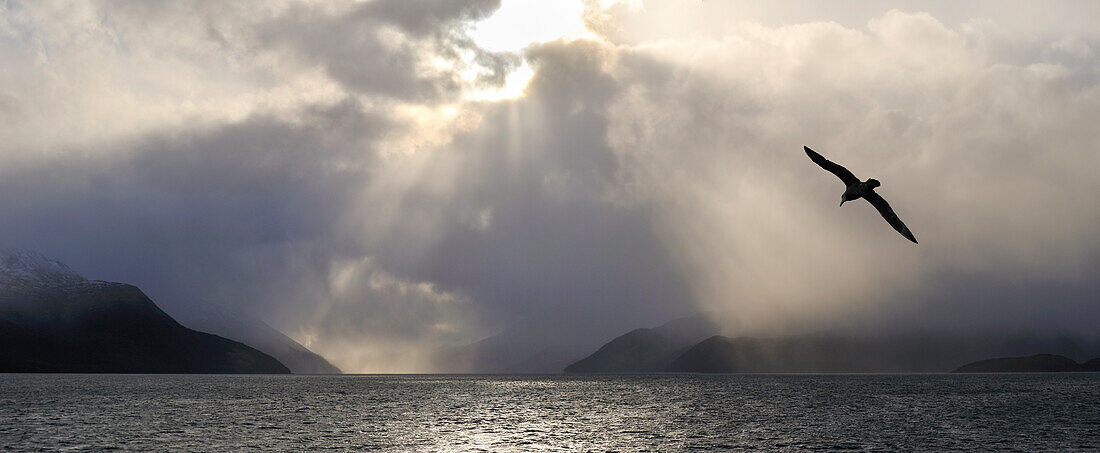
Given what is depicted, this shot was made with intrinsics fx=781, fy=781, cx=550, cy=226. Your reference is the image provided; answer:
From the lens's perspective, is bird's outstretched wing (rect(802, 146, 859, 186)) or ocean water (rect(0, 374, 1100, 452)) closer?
bird's outstretched wing (rect(802, 146, 859, 186))

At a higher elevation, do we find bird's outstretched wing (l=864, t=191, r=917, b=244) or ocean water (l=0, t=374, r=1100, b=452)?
bird's outstretched wing (l=864, t=191, r=917, b=244)

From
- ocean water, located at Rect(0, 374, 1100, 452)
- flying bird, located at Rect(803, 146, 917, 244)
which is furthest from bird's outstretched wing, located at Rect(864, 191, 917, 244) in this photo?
ocean water, located at Rect(0, 374, 1100, 452)

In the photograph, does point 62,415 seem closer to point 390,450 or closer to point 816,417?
point 390,450

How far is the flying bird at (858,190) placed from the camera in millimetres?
47031

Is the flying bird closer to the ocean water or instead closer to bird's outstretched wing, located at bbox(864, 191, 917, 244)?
bird's outstretched wing, located at bbox(864, 191, 917, 244)

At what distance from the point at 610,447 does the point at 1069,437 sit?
64.6 meters

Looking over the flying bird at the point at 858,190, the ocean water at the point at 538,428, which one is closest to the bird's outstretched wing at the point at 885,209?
the flying bird at the point at 858,190

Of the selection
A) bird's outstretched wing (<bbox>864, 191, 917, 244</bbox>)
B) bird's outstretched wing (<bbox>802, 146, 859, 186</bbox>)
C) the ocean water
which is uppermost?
bird's outstretched wing (<bbox>802, 146, 859, 186</bbox>)

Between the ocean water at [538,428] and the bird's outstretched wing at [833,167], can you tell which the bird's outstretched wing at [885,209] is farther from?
the ocean water at [538,428]

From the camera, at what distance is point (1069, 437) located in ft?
351

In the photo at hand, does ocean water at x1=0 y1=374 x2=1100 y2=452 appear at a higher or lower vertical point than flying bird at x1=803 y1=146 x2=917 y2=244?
lower

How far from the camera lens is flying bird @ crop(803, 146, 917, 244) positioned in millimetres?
47031

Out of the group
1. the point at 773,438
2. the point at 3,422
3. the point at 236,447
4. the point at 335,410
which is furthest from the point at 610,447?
the point at 3,422

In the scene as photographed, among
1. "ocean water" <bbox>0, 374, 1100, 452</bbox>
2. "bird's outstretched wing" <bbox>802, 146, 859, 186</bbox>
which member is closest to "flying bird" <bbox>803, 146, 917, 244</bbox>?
"bird's outstretched wing" <bbox>802, 146, 859, 186</bbox>
